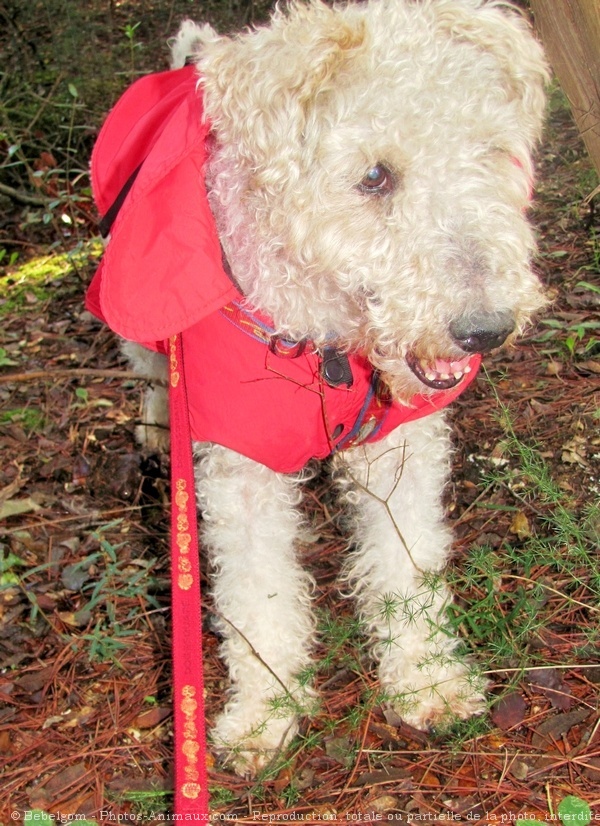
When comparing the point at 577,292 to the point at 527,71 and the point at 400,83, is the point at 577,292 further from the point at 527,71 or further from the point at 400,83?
the point at 400,83

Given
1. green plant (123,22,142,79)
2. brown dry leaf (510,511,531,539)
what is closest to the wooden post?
brown dry leaf (510,511,531,539)

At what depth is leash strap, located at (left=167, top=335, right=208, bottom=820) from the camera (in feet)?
6.59

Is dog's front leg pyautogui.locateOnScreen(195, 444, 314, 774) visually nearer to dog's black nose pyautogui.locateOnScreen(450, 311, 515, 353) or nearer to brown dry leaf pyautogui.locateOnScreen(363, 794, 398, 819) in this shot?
brown dry leaf pyautogui.locateOnScreen(363, 794, 398, 819)

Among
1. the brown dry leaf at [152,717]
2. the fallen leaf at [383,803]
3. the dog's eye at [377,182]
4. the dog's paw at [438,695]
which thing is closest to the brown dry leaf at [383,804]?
the fallen leaf at [383,803]

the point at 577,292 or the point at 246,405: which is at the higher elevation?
the point at 246,405

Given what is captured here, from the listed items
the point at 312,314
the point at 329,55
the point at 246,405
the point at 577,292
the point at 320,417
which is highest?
the point at 329,55

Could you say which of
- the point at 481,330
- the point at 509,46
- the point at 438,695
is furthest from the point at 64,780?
the point at 509,46

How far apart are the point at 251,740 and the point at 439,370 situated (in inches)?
58.3

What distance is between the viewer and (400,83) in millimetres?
2086

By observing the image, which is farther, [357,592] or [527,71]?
[357,592]

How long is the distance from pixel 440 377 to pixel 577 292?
7.23 feet

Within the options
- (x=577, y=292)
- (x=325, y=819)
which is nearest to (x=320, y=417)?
(x=325, y=819)

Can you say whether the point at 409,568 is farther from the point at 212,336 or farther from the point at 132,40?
the point at 132,40

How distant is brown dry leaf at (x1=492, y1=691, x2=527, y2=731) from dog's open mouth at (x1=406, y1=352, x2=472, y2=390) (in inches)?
43.3
